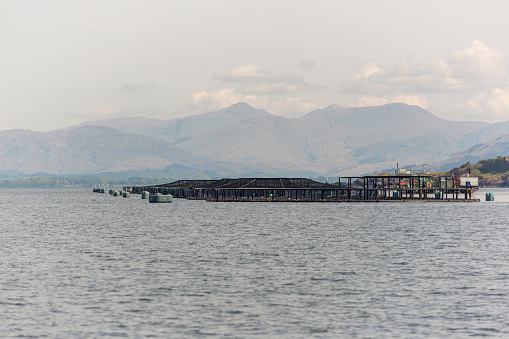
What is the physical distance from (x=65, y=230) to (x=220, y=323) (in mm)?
81840

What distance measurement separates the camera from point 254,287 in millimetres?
51812

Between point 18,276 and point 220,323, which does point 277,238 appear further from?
point 220,323

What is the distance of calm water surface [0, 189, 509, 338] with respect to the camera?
38906mm

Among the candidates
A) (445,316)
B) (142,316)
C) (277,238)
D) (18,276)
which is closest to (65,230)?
(277,238)

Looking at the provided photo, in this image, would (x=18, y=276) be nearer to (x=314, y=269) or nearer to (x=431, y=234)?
(x=314, y=269)

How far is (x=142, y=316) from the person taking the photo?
4144cm

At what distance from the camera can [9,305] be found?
44.5 meters

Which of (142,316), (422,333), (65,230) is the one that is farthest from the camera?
(65,230)

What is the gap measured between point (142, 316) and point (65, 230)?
78.3 meters

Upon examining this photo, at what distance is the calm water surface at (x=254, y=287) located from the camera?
38.9 m

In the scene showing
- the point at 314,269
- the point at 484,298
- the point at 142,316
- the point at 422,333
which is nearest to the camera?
the point at 422,333

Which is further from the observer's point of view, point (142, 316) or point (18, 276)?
point (18, 276)

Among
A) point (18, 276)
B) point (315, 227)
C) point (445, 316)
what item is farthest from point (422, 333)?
point (315, 227)

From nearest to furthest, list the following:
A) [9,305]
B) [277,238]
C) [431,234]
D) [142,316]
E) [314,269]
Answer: [142,316], [9,305], [314,269], [277,238], [431,234]
